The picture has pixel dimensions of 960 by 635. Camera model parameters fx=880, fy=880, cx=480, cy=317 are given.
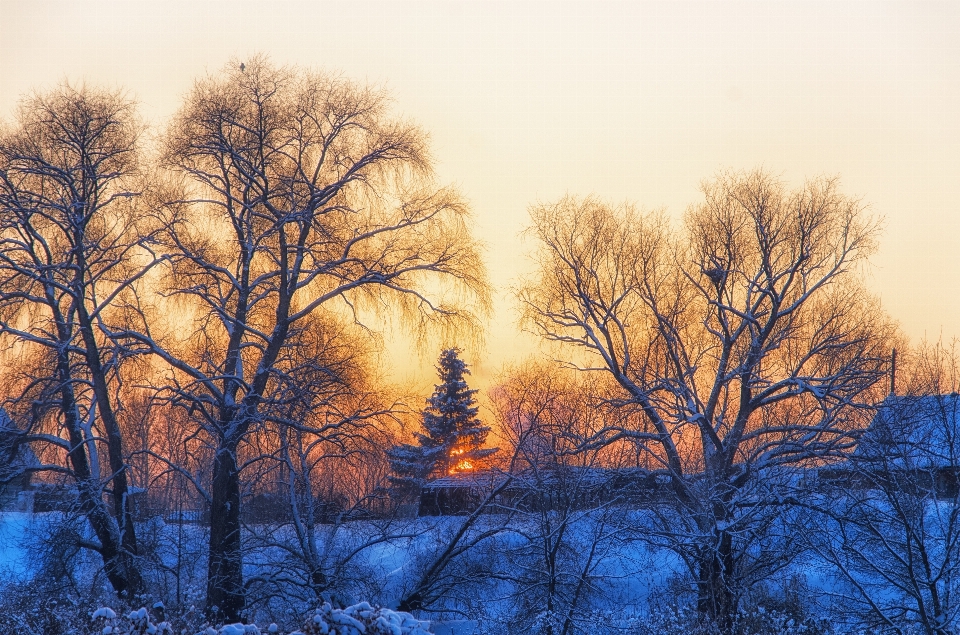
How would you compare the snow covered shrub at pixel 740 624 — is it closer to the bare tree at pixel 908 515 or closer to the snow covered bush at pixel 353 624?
the bare tree at pixel 908 515

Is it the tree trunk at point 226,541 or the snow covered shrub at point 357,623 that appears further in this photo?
the tree trunk at point 226,541

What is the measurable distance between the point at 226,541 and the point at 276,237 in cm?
592

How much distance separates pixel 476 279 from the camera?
17031 mm

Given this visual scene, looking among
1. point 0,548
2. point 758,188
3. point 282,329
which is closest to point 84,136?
point 282,329

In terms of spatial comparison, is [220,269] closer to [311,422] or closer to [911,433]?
[311,422]

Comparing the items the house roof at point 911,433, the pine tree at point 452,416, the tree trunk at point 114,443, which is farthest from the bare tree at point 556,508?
the pine tree at point 452,416

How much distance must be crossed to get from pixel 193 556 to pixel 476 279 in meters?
8.09

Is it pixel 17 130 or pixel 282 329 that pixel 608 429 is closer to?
pixel 282 329

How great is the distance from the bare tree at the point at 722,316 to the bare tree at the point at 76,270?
969cm

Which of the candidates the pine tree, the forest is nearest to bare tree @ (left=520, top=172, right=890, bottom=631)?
the forest

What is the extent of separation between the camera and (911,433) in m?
14.4

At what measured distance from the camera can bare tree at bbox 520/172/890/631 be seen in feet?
63.9

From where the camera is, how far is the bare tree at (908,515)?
12508 mm

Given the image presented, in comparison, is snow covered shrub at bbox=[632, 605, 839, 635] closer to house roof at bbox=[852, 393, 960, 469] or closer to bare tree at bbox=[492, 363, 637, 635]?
bare tree at bbox=[492, 363, 637, 635]
